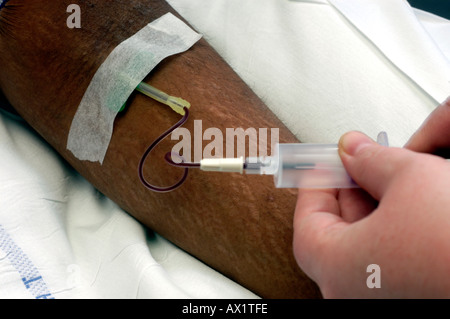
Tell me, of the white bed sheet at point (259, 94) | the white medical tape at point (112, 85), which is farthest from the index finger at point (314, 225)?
the white medical tape at point (112, 85)

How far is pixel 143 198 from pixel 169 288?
20 cm

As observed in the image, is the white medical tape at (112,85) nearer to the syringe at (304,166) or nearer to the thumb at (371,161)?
the syringe at (304,166)

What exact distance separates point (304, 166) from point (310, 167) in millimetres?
10

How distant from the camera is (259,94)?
3.33 feet

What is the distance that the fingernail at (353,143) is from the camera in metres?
0.59

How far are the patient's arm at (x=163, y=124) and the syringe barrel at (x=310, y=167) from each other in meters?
0.14

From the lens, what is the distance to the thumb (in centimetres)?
50

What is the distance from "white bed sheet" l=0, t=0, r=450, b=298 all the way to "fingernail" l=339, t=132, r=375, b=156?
1.10 ft

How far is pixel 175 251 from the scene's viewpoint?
89cm

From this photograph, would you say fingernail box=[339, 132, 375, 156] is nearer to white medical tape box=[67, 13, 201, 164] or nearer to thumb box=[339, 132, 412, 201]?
thumb box=[339, 132, 412, 201]

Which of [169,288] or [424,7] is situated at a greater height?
[424,7]
